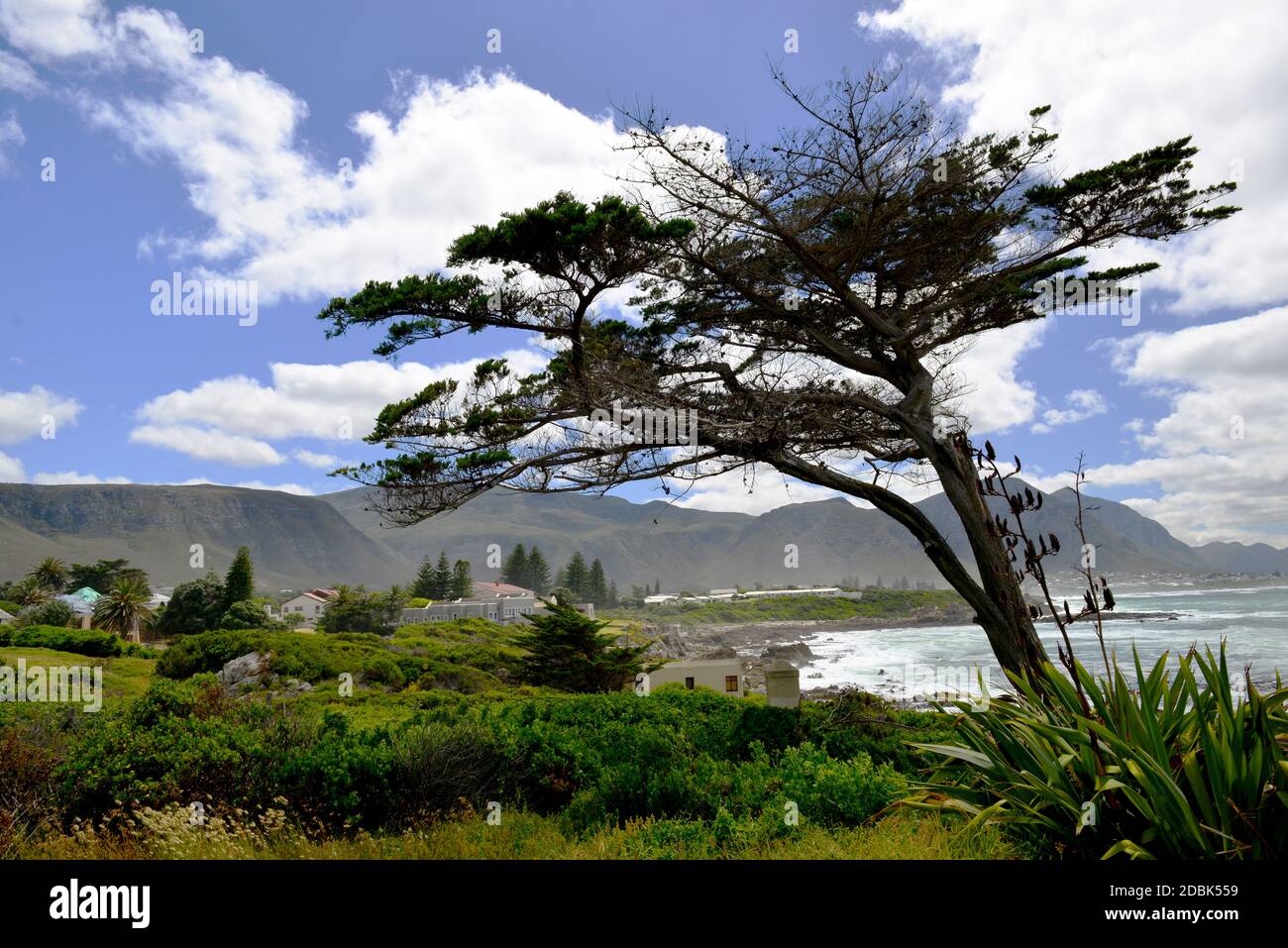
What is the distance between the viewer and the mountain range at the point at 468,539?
273 feet

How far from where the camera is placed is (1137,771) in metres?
3.05

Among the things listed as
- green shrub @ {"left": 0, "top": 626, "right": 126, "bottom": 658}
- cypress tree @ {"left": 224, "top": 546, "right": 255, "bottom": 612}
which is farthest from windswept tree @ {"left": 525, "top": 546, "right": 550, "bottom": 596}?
green shrub @ {"left": 0, "top": 626, "right": 126, "bottom": 658}

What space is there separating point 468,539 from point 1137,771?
10567 centimetres

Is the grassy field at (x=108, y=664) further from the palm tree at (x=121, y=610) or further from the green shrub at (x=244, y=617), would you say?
the palm tree at (x=121, y=610)

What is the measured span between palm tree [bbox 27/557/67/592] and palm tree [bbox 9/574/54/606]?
0.23m

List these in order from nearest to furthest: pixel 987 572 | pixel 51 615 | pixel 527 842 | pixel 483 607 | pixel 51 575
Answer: pixel 527 842 → pixel 987 572 → pixel 51 615 → pixel 483 607 → pixel 51 575

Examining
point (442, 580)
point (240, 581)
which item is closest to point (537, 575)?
point (442, 580)

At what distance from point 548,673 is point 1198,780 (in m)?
17.1

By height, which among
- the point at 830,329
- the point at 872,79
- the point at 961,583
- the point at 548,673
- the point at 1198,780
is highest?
the point at 872,79

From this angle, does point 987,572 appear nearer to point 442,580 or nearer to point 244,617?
point 244,617

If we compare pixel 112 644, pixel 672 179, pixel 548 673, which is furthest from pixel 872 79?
pixel 112 644

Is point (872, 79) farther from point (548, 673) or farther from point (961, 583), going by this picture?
point (548, 673)
